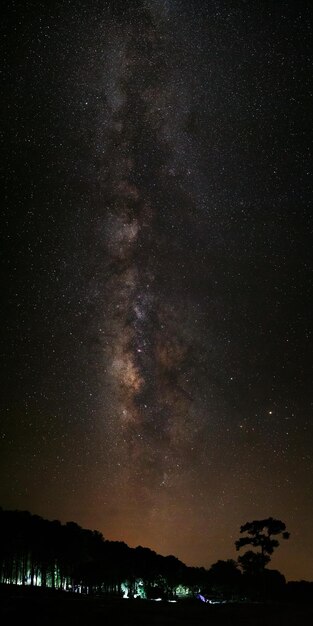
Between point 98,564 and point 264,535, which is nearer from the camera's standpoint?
point 264,535

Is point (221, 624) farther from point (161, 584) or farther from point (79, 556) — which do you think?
point (161, 584)

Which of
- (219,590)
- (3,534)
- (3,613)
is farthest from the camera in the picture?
(219,590)

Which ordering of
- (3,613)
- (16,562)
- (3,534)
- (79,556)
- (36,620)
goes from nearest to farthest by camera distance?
(36,620) → (3,613) → (3,534) → (16,562) → (79,556)

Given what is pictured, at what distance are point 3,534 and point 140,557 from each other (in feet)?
140

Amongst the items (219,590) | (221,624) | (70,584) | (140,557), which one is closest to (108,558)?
(70,584)

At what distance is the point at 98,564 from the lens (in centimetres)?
8769

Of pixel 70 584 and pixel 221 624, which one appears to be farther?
pixel 70 584

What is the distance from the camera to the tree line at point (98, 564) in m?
62.9

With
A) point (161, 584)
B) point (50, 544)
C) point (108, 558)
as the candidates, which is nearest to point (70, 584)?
point (108, 558)

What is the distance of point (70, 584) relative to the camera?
3575 inches

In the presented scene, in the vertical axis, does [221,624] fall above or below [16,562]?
below

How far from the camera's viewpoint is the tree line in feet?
206

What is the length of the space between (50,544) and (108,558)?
16.0 meters

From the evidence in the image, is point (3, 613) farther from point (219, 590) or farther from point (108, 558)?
point (219, 590)
